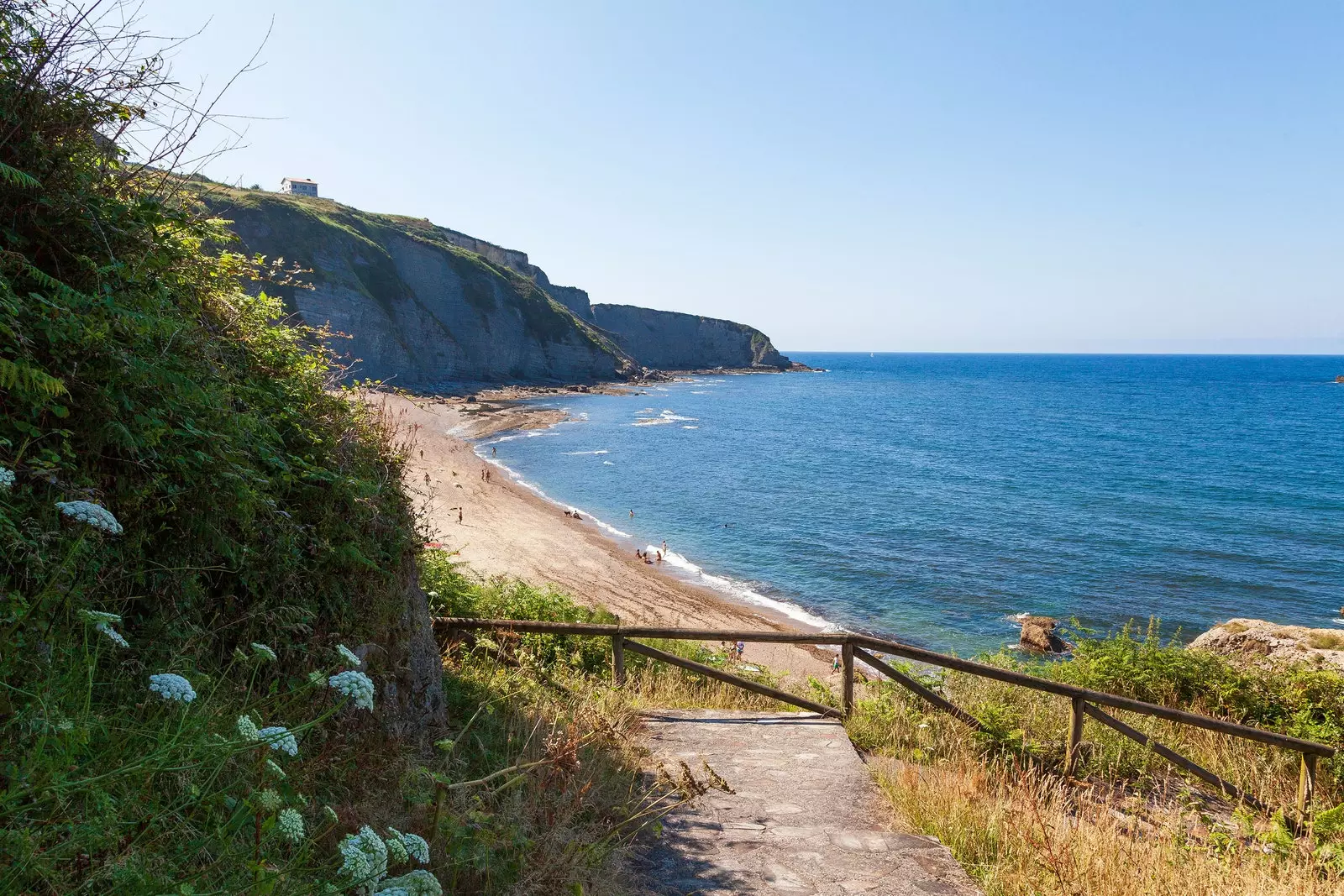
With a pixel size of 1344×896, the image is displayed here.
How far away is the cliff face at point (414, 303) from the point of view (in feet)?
230

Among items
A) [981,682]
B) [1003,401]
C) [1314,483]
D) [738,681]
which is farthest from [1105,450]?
[738,681]

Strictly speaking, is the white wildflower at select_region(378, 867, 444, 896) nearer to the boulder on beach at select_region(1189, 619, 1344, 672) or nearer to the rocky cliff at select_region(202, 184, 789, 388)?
the boulder on beach at select_region(1189, 619, 1344, 672)

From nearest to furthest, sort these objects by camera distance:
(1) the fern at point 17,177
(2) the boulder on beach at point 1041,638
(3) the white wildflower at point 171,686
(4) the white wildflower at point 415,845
A: (3) the white wildflower at point 171,686, (4) the white wildflower at point 415,845, (1) the fern at point 17,177, (2) the boulder on beach at point 1041,638

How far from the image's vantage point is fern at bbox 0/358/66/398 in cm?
281

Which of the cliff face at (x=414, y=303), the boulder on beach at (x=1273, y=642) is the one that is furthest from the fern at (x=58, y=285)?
the cliff face at (x=414, y=303)

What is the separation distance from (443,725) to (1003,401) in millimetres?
112741

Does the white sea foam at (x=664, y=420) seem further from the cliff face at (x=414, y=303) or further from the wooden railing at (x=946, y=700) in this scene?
the wooden railing at (x=946, y=700)

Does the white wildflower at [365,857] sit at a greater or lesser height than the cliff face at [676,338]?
lesser

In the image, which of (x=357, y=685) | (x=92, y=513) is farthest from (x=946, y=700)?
(x=92, y=513)

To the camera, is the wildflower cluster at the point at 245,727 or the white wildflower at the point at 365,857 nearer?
the white wildflower at the point at 365,857

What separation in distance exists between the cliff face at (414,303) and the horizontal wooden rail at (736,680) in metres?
57.1

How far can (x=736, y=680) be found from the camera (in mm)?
8164

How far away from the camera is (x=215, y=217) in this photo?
4.90m

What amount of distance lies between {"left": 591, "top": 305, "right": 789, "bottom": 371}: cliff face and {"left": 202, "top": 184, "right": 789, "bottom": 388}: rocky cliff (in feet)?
78.1
